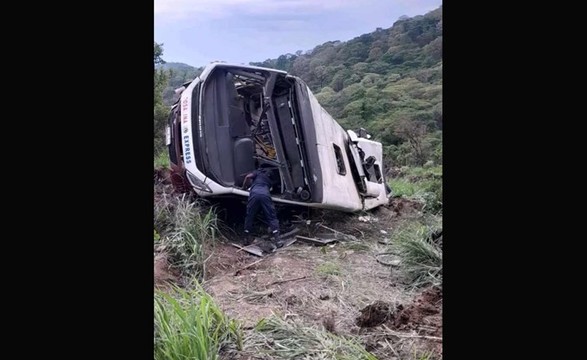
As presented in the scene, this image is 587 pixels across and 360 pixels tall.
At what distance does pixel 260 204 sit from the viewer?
3217 millimetres

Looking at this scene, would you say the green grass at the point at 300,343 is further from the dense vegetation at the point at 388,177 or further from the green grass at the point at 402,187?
the green grass at the point at 402,187

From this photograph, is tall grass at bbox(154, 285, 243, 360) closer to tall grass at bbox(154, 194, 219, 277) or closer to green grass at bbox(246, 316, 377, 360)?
green grass at bbox(246, 316, 377, 360)

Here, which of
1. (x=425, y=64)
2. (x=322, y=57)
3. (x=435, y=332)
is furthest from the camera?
(x=425, y=64)

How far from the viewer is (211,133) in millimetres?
3336

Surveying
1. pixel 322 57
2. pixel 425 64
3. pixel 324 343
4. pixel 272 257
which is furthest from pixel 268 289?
pixel 425 64

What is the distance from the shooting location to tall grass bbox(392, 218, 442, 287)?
254 centimetres

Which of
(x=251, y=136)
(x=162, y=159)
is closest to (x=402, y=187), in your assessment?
(x=251, y=136)

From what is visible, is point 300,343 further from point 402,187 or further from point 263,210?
point 402,187

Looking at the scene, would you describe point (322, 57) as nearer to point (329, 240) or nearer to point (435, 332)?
point (329, 240)

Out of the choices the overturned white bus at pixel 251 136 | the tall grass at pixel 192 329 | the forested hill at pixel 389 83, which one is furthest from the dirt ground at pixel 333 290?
the forested hill at pixel 389 83

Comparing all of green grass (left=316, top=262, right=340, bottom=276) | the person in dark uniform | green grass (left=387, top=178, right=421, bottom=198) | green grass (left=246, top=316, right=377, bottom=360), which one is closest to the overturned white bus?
the person in dark uniform

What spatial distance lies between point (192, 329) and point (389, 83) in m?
7.20
